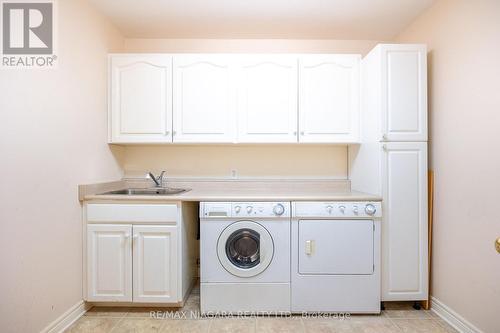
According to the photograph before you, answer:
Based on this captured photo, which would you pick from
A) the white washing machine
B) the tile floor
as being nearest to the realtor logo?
the white washing machine

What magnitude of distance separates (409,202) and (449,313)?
2.68ft

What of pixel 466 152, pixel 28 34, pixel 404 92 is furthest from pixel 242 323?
pixel 28 34

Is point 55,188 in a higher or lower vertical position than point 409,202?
higher

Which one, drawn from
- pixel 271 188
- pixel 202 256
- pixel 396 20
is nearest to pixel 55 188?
pixel 202 256

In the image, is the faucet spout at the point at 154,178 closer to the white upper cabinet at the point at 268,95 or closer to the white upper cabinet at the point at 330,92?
the white upper cabinet at the point at 268,95

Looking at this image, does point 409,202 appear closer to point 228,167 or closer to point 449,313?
point 449,313

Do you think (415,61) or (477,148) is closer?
(477,148)

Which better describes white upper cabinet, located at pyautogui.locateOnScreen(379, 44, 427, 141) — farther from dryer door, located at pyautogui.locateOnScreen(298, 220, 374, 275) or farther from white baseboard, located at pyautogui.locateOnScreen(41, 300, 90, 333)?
white baseboard, located at pyautogui.locateOnScreen(41, 300, 90, 333)

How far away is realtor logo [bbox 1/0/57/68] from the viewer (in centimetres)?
146

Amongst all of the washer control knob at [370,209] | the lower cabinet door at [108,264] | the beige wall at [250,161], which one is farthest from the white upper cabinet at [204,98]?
the washer control knob at [370,209]

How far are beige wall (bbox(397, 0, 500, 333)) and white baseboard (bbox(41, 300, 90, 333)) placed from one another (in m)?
2.71

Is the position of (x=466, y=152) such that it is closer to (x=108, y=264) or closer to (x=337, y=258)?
(x=337, y=258)

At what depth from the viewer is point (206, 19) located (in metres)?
2.25

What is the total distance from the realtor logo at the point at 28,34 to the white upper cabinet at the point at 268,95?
1.36 meters
